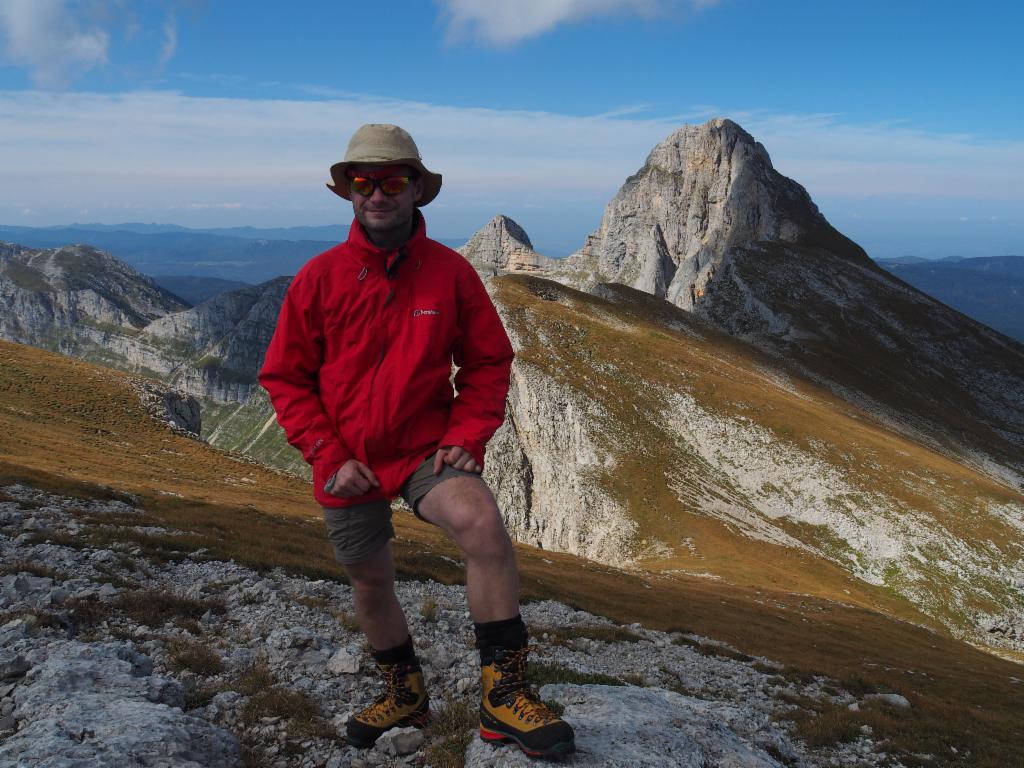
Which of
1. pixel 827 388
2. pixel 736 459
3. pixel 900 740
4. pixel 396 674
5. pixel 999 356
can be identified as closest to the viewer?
pixel 396 674

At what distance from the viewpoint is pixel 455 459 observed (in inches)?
231

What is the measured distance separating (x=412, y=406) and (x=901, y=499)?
76.3m

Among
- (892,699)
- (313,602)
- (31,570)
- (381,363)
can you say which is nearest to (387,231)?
(381,363)

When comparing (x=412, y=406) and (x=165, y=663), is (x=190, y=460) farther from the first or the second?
(x=412, y=406)

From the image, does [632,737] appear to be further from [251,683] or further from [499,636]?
[251,683]

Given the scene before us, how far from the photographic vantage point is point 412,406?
19.7 ft

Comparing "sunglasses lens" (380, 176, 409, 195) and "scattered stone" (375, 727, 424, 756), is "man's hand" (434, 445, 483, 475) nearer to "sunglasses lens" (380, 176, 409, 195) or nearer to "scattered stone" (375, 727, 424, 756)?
"sunglasses lens" (380, 176, 409, 195)

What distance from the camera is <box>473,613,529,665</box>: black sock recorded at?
576cm

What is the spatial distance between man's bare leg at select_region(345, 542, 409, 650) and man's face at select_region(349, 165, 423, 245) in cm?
347

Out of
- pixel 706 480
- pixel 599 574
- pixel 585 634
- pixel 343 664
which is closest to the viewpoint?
pixel 343 664

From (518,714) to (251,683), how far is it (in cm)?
472

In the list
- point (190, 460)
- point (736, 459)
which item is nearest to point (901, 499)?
point (736, 459)

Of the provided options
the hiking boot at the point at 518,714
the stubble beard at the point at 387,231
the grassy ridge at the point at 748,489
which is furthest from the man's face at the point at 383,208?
the grassy ridge at the point at 748,489

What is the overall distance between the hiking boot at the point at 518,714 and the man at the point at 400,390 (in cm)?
1
